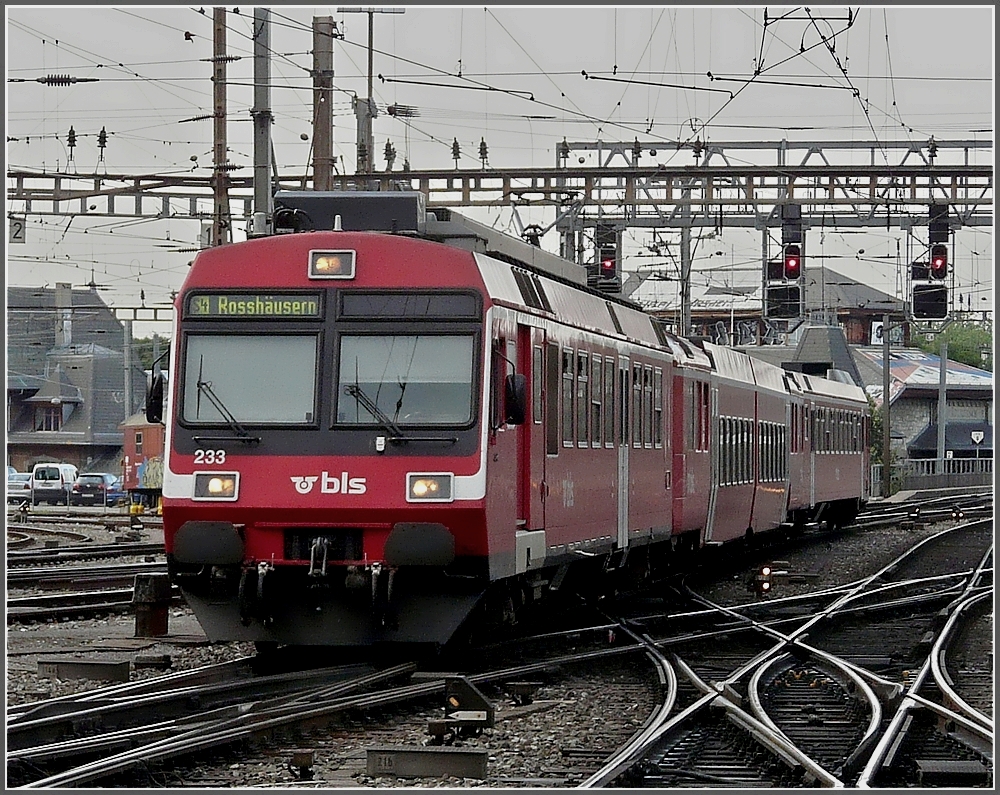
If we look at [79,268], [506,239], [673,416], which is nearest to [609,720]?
[506,239]

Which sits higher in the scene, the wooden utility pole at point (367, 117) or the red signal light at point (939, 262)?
the wooden utility pole at point (367, 117)

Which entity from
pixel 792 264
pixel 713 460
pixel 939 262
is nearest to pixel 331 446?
pixel 713 460

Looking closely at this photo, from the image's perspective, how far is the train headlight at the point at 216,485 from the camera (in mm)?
12508

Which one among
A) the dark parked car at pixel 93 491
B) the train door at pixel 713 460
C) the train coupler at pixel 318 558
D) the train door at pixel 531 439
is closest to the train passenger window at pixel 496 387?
the train door at pixel 531 439

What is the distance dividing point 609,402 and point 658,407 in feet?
9.59

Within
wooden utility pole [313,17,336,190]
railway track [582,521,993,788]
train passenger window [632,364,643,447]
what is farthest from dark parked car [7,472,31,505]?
railway track [582,521,993,788]

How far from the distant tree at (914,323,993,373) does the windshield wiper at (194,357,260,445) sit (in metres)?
110

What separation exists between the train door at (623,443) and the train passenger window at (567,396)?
217cm

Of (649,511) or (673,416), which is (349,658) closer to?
(649,511)

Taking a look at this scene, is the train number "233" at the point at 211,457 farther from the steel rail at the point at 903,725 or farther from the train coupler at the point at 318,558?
the steel rail at the point at 903,725

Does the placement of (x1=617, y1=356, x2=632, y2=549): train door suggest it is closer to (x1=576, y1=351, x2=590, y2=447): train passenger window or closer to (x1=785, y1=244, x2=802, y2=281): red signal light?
(x1=576, y1=351, x2=590, y2=447): train passenger window

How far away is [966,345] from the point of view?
440ft

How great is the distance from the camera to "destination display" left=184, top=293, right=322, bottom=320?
12695 millimetres

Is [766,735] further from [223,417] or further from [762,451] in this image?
[762,451]
